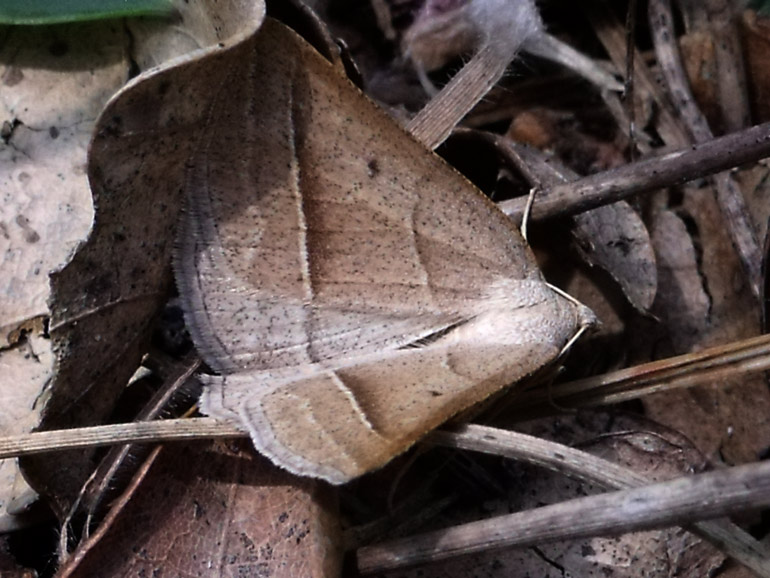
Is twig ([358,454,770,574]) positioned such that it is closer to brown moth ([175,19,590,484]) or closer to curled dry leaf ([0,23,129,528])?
brown moth ([175,19,590,484])

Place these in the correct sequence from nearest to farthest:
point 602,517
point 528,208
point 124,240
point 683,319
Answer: point 602,517 < point 124,240 < point 528,208 < point 683,319

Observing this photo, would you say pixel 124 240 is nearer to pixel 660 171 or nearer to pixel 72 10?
pixel 72 10

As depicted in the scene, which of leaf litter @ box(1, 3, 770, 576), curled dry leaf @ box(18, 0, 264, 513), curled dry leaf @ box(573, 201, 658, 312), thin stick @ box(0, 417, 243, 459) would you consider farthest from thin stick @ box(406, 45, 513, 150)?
thin stick @ box(0, 417, 243, 459)

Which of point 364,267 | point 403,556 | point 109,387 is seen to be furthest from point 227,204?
point 403,556

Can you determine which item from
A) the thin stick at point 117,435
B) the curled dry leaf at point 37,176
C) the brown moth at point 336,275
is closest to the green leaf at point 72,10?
the curled dry leaf at point 37,176

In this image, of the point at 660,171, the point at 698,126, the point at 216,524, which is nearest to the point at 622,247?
the point at 660,171
